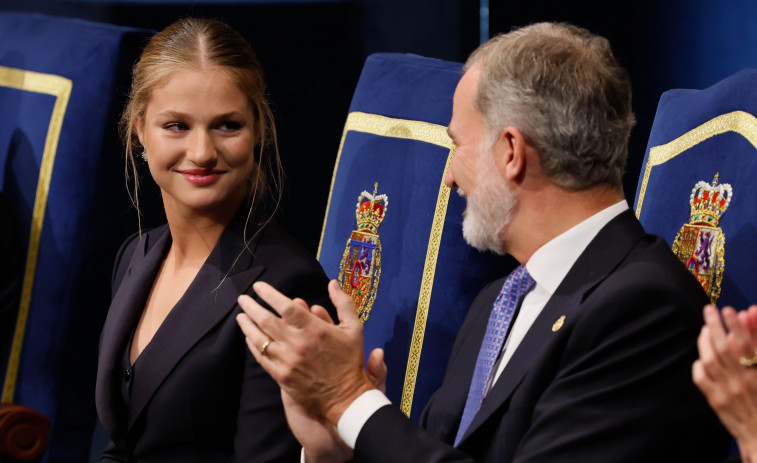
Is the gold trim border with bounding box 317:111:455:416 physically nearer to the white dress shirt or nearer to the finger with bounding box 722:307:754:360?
the white dress shirt

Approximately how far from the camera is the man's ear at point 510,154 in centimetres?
147

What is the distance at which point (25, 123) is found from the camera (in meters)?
2.88

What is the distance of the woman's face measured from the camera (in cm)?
178

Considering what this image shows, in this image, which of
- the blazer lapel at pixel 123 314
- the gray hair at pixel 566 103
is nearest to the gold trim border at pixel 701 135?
the gray hair at pixel 566 103

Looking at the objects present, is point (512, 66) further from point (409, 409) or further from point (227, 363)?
point (409, 409)

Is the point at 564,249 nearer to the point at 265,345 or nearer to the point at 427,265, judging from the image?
the point at 265,345

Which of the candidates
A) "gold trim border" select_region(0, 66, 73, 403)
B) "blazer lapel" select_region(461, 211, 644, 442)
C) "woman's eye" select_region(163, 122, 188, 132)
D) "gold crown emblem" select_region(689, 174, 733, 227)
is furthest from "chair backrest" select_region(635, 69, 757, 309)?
"gold trim border" select_region(0, 66, 73, 403)

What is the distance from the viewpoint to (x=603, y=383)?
4.24 feet

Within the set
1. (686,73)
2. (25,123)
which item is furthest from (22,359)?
(686,73)

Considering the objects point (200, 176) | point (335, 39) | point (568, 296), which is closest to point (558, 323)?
point (568, 296)

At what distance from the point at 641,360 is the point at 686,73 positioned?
1.14m

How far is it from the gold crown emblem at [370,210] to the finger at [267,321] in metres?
0.87

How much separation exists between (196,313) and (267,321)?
0.34 metres

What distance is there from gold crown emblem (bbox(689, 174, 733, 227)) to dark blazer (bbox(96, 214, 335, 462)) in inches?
24.5
